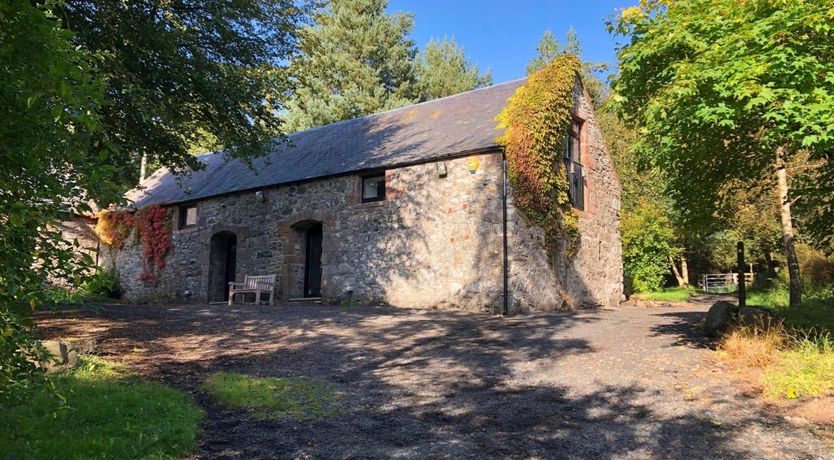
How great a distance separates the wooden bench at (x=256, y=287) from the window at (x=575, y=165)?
328 inches

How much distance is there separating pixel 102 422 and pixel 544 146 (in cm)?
1081

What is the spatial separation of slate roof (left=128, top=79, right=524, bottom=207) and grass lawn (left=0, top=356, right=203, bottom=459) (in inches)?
322

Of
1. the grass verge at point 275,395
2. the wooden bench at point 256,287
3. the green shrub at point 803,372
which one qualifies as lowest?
the grass verge at point 275,395

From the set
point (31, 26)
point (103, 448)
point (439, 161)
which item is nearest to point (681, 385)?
point (103, 448)

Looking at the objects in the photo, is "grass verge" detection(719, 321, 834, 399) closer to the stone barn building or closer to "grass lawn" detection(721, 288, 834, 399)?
"grass lawn" detection(721, 288, 834, 399)

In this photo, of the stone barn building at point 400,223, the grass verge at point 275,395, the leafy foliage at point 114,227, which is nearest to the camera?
the grass verge at point 275,395

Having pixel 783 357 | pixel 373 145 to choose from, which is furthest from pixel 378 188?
pixel 783 357

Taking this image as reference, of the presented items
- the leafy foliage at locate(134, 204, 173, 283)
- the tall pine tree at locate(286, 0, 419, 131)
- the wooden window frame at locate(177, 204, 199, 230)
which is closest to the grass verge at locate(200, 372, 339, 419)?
the wooden window frame at locate(177, 204, 199, 230)

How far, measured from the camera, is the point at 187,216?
19.1m

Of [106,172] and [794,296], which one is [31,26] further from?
[794,296]

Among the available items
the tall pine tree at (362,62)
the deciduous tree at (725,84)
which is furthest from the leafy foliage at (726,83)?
the tall pine tree at (362,62)

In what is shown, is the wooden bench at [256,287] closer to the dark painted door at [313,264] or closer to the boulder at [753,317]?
the dark painted door at [313,264]

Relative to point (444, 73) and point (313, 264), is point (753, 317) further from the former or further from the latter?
point (444, 73)

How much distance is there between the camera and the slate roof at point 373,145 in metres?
14.2
